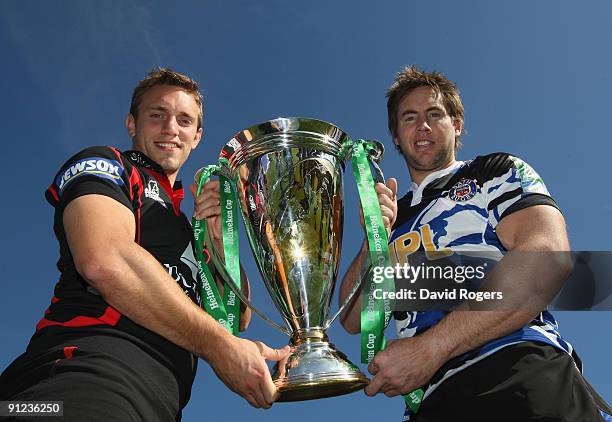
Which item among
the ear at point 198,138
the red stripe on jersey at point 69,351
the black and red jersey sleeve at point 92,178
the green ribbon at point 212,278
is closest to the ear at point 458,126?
the ear at point 198,138

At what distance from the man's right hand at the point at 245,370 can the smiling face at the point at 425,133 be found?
190 centimetres

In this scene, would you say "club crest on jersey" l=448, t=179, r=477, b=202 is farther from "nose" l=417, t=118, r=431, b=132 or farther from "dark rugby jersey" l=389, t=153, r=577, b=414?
"nose" l=417, t=118, r=431, b=132

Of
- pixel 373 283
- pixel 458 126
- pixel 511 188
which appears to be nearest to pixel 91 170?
pixel 373 283

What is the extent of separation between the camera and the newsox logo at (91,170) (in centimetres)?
236

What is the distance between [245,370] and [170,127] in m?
1.68

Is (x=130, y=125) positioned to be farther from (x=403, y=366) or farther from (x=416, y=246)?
(x=403, y=366)

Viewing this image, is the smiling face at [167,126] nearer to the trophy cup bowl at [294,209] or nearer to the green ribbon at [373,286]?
the trophy cup bowl at [294,209]

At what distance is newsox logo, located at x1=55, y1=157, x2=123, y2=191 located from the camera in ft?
7.75

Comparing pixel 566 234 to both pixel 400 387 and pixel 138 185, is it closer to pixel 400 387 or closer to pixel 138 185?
pixel 400 387

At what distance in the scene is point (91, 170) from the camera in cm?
237

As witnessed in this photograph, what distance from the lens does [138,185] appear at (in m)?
2.61

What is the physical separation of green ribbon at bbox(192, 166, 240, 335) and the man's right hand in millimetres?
383

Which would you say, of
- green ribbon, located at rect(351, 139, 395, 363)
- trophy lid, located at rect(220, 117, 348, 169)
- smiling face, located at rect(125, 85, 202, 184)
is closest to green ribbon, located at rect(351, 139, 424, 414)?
green ribbon, located at rect(351, 139, 395, 363)

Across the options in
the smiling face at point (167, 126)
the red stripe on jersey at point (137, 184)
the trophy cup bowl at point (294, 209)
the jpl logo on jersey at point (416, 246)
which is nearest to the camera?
the red stripe on jersey at point (137, 184)
